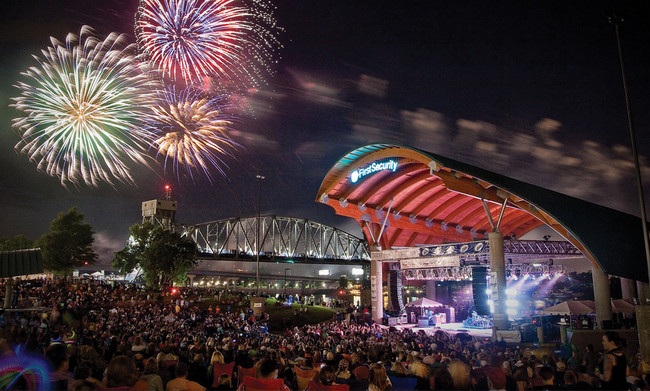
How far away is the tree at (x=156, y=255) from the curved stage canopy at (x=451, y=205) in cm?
2625

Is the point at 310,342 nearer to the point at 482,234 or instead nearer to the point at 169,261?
the point at 482,234

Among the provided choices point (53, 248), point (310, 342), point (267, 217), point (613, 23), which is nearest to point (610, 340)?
point (310, 342)

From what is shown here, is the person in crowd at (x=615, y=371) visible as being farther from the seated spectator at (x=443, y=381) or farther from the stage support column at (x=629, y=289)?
the stage support column at (x=629, y=289)

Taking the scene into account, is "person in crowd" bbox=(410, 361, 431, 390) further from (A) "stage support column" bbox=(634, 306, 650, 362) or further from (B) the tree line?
(B) the tree line

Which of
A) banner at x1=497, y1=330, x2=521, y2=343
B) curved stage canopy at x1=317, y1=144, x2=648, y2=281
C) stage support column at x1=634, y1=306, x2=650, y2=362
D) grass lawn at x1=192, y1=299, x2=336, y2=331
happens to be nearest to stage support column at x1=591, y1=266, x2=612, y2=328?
curved stage canopy at x1=317, y1=144, x2=648, y2=281

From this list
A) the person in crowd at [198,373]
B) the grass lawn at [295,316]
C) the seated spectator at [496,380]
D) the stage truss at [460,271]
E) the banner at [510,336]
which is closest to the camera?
the seated spectator at [496,380]

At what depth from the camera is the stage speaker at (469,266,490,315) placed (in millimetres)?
26281

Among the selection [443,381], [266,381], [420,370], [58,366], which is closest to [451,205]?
→ [420,370]

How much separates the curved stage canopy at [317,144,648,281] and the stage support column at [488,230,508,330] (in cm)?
314

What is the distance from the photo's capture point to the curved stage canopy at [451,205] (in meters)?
24.7

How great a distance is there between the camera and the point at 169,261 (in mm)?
53125

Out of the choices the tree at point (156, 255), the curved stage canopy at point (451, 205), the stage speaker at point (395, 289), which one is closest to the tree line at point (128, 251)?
the tree at point (156, 255)

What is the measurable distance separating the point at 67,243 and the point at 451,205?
4787 centimetres

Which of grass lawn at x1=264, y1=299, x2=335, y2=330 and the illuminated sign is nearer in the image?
the illuminated sign
